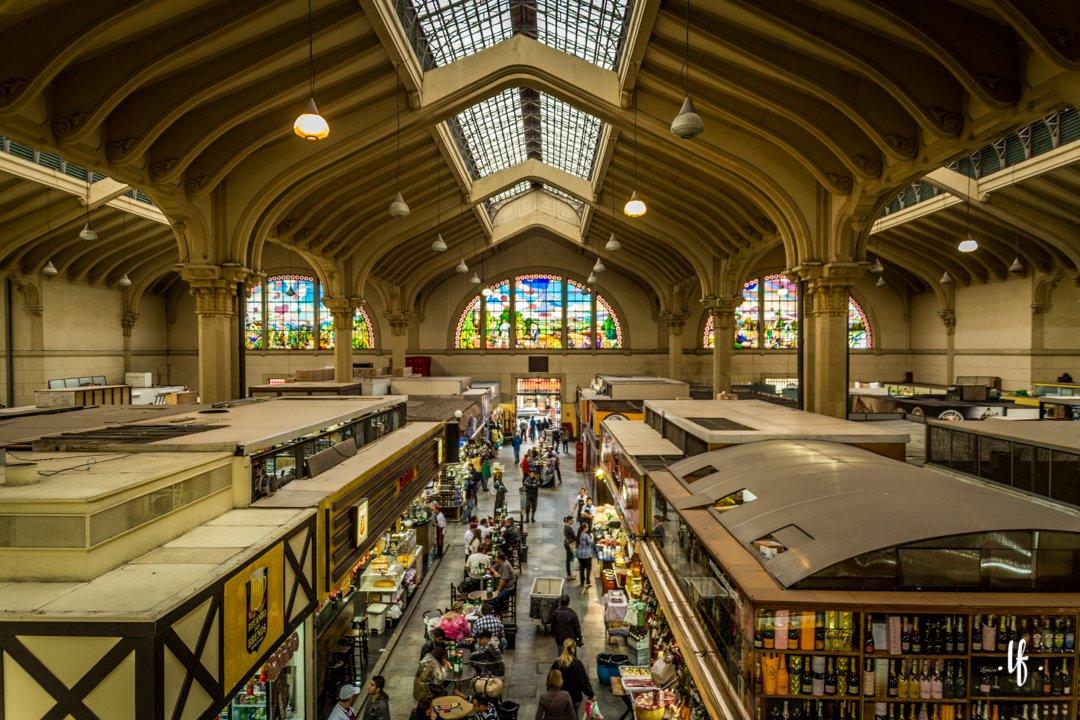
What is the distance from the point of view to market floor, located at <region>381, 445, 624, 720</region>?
759 centimetres

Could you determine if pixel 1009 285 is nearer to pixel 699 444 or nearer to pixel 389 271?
pixel 699 444

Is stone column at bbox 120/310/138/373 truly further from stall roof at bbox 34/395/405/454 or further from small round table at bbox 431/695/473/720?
small round table at bbox 431/695/473/720

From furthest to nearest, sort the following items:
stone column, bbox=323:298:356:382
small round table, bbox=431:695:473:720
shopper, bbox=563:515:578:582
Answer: stone column, bbox=323:298:356:382 → shopper, bbox=563:515:578:582 → small round table, bbox=431:695:473:720

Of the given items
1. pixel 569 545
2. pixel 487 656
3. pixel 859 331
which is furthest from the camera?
pixel 859 331

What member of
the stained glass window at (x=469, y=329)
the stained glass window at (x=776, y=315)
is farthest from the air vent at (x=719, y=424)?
the stained glass window at (x=469, y=329)

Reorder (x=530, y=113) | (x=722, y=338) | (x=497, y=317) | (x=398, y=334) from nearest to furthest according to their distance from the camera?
(x=530, y=113), (x=722, y=338), (x=398, y=334), (x=497, y=317)

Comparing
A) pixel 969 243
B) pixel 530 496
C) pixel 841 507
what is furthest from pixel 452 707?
pixel 969 243

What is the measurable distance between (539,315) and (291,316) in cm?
1031

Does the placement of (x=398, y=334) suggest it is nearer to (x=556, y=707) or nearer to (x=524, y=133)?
(x=524, y=133)

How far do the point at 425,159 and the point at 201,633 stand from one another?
516 inches

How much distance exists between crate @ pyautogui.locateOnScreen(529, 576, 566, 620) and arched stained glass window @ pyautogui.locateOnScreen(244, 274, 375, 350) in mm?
19025

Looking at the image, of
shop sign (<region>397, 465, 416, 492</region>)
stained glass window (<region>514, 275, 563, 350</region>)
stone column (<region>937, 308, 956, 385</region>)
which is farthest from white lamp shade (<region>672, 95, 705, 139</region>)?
stained glass window (<region>514, 275, 563, 350</region>)

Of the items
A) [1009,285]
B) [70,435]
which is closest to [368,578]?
[70,435]

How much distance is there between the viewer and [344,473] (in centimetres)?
706
